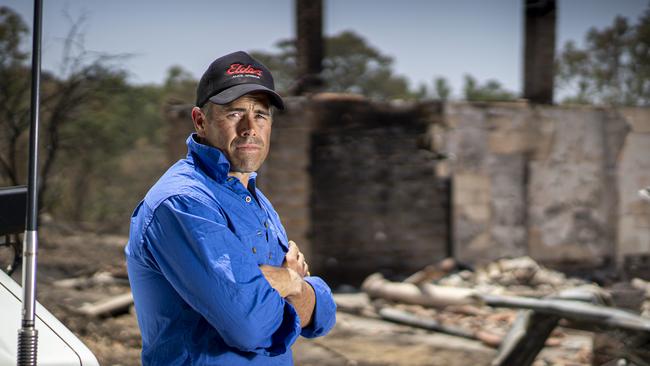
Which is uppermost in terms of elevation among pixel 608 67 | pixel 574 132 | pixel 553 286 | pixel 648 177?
pixel 608 67

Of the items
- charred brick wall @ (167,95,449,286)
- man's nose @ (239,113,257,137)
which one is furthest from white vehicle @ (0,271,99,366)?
charred brick wall @ (167,95,449,286)

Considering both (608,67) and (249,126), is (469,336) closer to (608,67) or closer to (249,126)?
(249,126)

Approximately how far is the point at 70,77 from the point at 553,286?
6.97 m

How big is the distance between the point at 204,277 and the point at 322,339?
505 cm

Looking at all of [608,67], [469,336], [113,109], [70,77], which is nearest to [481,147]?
[469,336]

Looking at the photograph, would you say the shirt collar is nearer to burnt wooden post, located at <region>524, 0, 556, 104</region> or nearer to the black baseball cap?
the black baseball cap

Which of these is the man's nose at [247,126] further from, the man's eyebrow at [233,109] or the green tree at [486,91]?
the green tree at [486,91]

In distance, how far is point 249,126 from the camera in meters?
1.79

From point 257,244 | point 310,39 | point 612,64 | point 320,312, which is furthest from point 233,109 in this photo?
point 612,64

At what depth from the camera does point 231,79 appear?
1.73 metres

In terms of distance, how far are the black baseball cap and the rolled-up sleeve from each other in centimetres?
31

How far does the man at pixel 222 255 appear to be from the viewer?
1.51 m

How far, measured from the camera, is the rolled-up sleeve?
1.50m

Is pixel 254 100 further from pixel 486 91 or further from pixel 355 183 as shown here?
pixel 486 91
